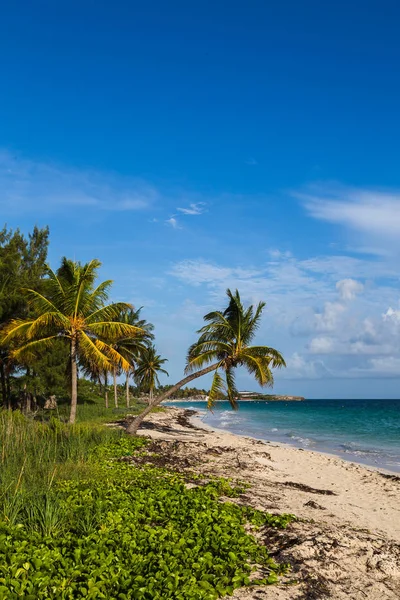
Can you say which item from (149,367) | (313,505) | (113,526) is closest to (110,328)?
(313,505)

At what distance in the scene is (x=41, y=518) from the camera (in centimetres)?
701

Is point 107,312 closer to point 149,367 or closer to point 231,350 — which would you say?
point 231,350

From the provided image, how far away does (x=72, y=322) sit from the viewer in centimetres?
2077

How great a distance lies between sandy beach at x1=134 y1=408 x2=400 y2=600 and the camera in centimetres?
608

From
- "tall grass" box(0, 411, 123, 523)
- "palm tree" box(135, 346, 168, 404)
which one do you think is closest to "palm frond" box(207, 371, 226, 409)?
"tall grass" box(0, 411, 123, 523)

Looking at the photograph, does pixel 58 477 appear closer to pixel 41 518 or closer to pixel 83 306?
pixel 41 518

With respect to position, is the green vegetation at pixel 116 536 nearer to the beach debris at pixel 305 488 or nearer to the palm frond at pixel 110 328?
the beach debris at pixel 305 488

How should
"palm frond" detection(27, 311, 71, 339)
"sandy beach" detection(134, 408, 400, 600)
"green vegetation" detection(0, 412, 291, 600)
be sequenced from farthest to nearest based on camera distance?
"palm frond" detection(27, 311, 71, 339) → "sandy beach" detection(134, 408, 400, 600) → "green vegetation" detection(0, 412, 291, 600)

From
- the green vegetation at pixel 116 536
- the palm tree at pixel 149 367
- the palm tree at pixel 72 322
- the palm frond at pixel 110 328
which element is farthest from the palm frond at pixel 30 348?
the palm tree at pixel 149 367

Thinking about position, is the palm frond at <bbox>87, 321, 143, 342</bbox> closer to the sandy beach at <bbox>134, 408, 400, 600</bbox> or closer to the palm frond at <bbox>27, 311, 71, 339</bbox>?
the palm frond at <bbox>27, 311, 71, 339</bbox>

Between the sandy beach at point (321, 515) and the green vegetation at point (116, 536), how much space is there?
45cm

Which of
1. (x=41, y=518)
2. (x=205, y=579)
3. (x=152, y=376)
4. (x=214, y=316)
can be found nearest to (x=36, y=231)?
(x=214, y=316)

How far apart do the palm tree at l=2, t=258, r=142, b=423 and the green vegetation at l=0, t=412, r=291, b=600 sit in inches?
398

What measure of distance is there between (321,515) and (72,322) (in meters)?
14.4
